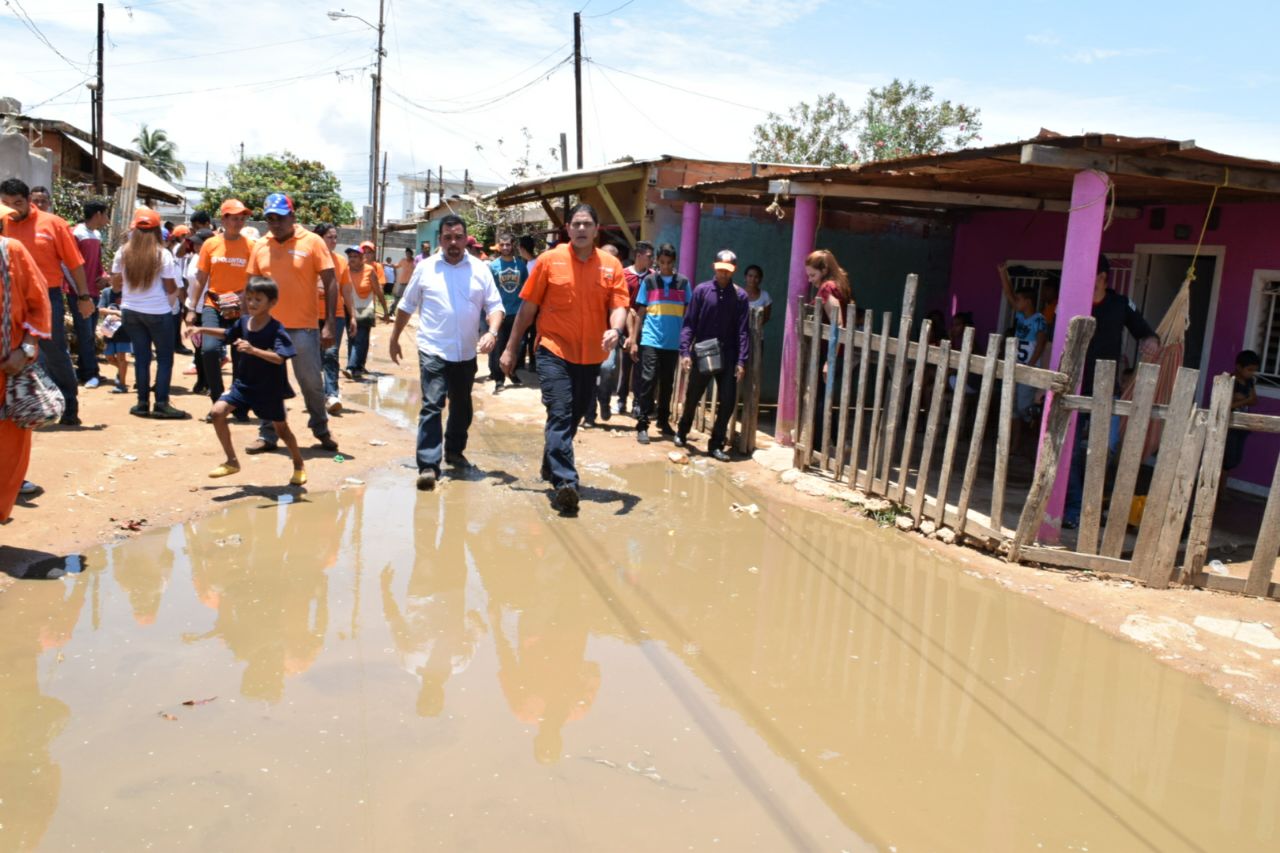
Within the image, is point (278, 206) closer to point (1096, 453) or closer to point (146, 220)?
point (146, 220)

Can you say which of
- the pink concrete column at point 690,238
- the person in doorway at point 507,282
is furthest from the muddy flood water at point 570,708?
the person in doorway at point 507,282

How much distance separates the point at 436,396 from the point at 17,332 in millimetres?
2682

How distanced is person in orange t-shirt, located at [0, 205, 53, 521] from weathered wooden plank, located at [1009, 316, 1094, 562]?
555cm

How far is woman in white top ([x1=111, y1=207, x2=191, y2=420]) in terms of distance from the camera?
8.38 m

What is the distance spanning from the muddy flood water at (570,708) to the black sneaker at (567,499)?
1.69 feet

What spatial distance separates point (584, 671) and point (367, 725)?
97 cm

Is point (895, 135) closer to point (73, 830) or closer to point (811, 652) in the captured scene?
point (811, 652)

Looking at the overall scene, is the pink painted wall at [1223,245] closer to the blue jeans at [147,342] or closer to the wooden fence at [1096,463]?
the wooden fence at [1096,463]

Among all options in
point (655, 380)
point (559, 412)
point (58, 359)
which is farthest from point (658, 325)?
point (58, 359)

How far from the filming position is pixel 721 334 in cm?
876

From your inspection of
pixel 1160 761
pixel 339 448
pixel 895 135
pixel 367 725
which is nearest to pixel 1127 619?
pixel 1160 761

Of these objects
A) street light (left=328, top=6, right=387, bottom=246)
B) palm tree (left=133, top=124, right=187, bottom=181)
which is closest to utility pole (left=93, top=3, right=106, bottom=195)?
street light (left=328, top=6, right=387, bottom=246)

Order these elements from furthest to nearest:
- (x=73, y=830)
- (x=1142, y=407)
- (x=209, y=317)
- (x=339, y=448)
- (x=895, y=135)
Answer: (x=895, y=135)
(x=209, y=317)
(x=339, y=448)
(x=1142, y=407)
(x=73, y=830)

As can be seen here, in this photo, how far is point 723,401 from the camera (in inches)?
351
